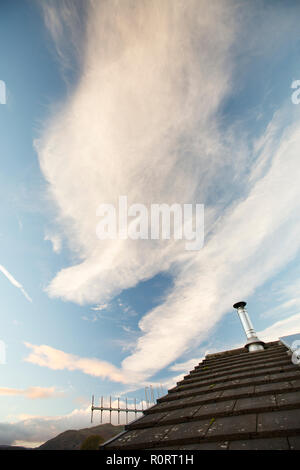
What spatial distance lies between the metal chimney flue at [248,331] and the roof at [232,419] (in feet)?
13.1

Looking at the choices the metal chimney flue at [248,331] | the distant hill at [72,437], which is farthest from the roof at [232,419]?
the distant hill at [72,437]

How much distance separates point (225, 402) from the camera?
427 centimetres

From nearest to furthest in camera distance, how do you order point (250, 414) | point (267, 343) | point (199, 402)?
point (250, 414) < point (199, 402) < point (267, 343)

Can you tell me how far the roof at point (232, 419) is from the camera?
2682 millimetres

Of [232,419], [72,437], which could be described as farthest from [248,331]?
[72,437]

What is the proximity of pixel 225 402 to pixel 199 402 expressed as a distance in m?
0.79

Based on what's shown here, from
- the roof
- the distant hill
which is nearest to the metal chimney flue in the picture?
the roof

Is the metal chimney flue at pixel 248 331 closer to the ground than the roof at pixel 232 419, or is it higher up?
higher up

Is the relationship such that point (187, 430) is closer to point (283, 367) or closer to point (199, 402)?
point (199, 402)

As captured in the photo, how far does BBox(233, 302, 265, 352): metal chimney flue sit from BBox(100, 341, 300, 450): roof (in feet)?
13.1

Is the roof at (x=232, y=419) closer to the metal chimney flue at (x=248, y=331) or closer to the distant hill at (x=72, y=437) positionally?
the metal chimney flue at (x=248, y=331)

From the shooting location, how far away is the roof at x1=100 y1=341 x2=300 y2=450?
268 cm

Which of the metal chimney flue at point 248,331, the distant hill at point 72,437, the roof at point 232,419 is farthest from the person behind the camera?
the distant hill at point 72,437
